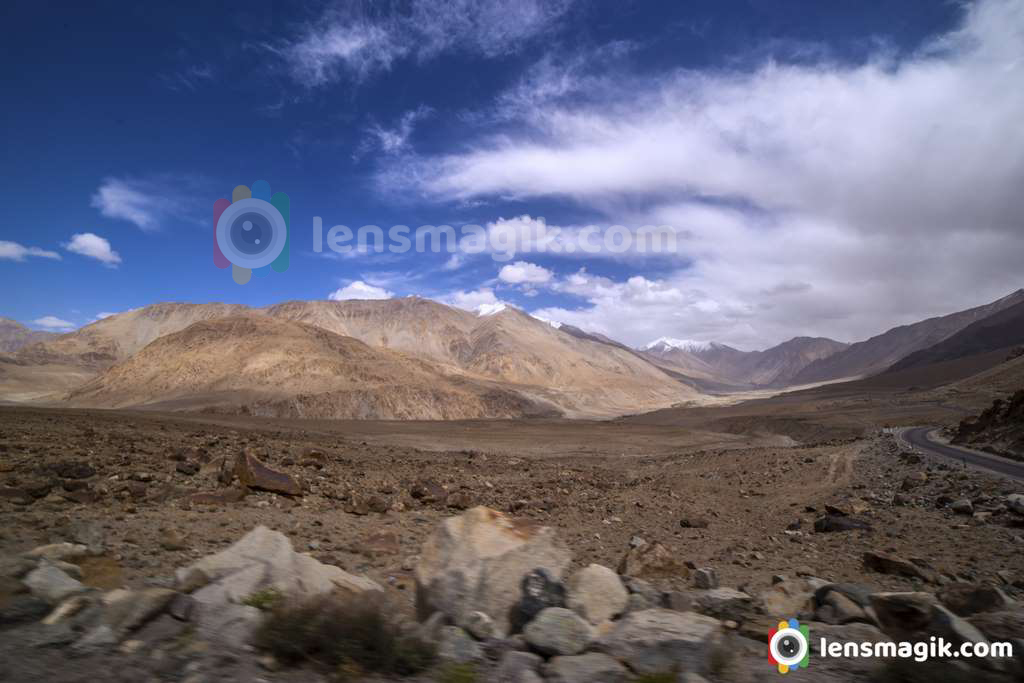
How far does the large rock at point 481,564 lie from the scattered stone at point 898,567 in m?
5.26

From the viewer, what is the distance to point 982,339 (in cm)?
16150

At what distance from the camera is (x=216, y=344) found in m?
91.0

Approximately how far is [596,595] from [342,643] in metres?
2.90

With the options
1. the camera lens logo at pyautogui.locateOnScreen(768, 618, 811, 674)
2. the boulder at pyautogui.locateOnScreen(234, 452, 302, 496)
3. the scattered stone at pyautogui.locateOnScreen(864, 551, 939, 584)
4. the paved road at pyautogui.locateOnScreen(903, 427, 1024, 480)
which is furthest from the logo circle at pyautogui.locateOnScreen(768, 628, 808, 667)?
the paved road at pyautogui.locateOnScreen(903, 427, 1024, 480)

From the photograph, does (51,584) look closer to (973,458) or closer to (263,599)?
(263,599)

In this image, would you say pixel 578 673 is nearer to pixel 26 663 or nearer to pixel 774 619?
pixel 774 619

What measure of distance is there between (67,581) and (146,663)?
79.0 inches

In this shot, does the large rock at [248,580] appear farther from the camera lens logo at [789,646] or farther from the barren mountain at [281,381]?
the barren mountain at [281,381]

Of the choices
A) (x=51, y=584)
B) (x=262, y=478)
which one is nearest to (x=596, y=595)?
(x=51, y=584)

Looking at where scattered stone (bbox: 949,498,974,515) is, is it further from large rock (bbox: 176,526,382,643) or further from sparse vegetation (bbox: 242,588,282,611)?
sparse vegetation (bbox: 242,588,282,611)

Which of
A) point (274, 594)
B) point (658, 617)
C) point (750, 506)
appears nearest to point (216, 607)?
point (274, 594)

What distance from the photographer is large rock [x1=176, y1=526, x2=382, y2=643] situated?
4.92 m

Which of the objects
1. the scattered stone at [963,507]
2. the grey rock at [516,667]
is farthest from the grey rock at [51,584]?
the scattered stone at [963,507]

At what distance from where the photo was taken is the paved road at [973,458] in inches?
732
